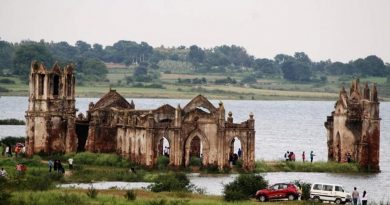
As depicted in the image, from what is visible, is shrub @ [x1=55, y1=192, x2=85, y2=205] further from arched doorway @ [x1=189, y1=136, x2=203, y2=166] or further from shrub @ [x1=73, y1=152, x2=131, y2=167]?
arched doorway @ [x1=189, y1=136, x2=203, y2=166]

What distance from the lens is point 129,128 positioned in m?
77.1

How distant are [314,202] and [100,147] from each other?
1096 inches

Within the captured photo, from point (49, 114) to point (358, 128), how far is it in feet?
68.7

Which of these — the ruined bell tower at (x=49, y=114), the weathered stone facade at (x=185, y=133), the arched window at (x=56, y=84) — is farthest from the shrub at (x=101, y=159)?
the arched window at (x=56, y=84)

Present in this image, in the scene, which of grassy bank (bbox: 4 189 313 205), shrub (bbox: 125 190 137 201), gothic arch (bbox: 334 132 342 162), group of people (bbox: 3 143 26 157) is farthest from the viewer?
gothic arch (bbox: 334 132 342 162)

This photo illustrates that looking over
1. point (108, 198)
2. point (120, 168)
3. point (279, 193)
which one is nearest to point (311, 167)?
point (120, 168)

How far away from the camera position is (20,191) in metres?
56.8

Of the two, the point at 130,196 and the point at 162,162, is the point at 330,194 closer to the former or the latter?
Result: the point at 130,196

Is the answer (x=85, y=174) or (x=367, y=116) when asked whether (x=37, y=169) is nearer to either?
(x=85, y=174)

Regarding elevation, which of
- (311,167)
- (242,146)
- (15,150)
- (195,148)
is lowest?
(311,167)

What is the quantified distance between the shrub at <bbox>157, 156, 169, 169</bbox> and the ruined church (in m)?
0.42

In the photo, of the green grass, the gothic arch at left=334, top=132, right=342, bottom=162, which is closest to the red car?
the green grass

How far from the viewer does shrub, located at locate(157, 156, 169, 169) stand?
7388cm

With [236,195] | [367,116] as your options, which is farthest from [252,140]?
[236,195]
